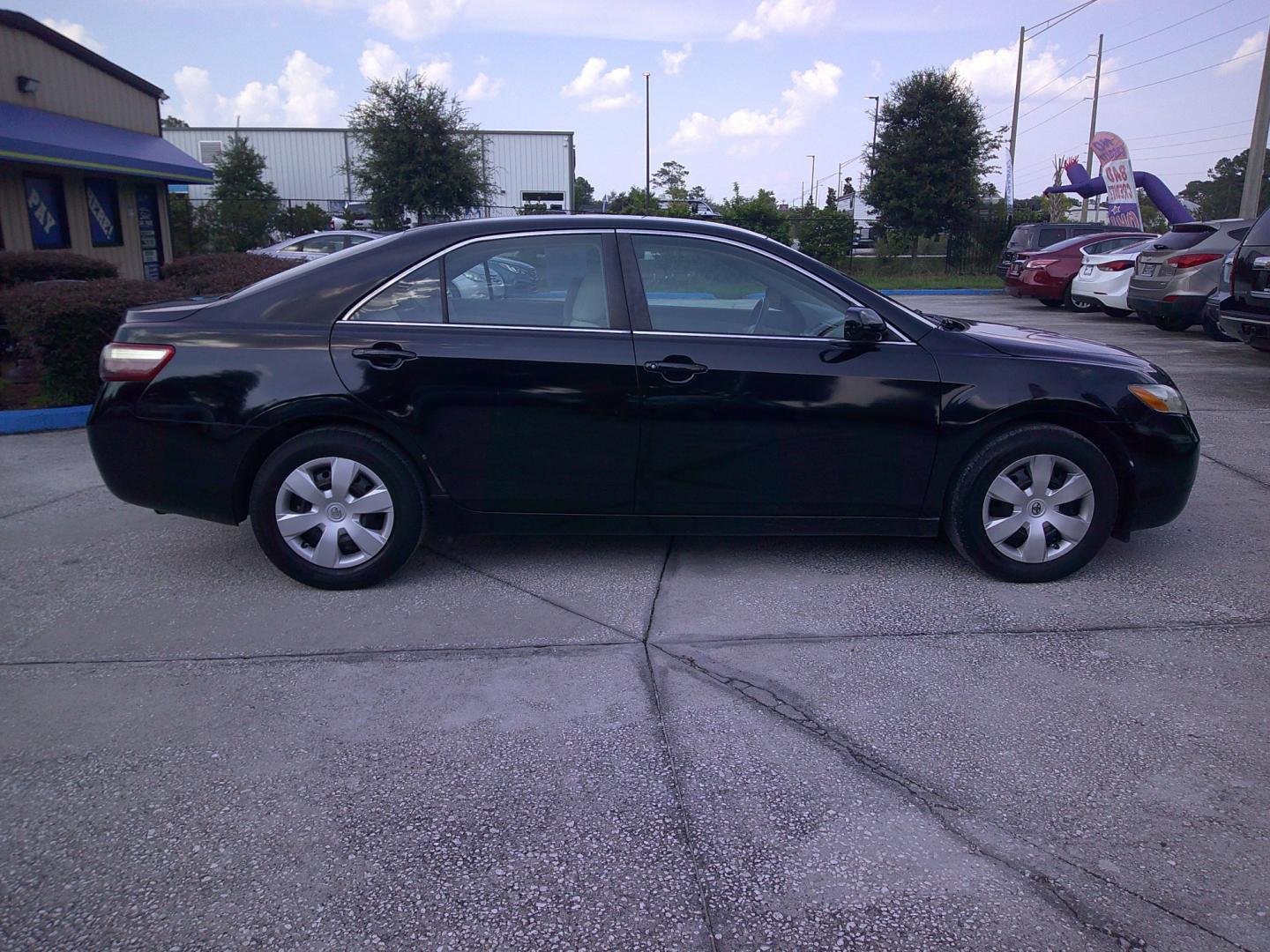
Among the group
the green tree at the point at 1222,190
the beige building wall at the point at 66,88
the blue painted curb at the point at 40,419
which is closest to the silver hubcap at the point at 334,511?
the blue painted curb at the point at 40,419

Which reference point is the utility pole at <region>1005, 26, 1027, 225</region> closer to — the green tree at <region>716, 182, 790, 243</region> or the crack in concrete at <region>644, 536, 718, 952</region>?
the green tree at <region>716, 182, 790, 243</region>

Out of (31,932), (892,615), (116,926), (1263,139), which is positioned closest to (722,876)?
(116,926)

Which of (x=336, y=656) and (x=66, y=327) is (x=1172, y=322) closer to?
(x=66, y=327)

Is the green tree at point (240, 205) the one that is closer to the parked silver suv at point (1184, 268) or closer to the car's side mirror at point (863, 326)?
the parked silver suv at point (1184, 268)

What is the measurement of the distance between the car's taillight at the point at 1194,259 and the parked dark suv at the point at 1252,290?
3874 mm

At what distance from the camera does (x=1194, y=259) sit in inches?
517

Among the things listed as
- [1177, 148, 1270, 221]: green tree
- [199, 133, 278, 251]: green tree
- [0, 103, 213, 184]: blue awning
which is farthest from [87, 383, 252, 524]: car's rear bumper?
[1177, 148, 1270, 221]: green tree

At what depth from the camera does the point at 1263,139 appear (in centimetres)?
2025

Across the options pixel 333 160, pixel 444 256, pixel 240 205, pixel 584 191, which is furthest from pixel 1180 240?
pixel 584 191

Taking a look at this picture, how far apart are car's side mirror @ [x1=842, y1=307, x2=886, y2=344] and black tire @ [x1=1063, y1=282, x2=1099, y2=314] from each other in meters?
14.9

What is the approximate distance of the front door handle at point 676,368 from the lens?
175 inches

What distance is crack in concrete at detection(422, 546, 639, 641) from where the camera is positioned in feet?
13.9

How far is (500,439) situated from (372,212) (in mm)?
26848

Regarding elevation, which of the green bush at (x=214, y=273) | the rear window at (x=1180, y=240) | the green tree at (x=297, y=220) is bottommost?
the green bush at (x=214, y=273)
